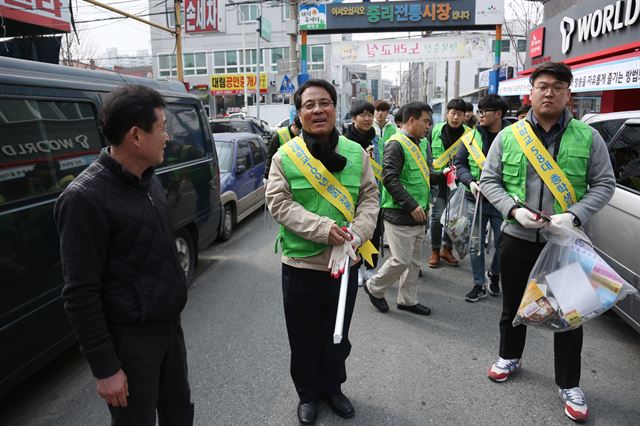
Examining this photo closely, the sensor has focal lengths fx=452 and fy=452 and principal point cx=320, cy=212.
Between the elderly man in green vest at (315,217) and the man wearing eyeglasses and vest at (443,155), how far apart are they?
2.62 meters

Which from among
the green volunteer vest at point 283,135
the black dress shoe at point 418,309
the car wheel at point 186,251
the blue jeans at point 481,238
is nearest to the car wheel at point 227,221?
the car wheel at point 186,251

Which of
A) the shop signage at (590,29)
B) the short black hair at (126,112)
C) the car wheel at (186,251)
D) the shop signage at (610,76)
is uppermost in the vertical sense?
the shop signage at (590,29)

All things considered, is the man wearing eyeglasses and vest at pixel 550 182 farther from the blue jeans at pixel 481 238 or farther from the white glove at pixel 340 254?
the blue jeans at pixel 481 238

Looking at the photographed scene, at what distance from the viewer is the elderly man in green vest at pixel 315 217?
229 cm

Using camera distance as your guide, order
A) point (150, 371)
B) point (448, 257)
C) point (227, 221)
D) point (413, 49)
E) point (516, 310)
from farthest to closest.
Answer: point (413, 49) → point (227, 221) → point (448, 257) → point (516, 310) → point (150, 371)

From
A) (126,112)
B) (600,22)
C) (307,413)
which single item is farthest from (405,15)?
(126,112)

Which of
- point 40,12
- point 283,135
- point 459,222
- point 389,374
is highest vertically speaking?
point 40,12

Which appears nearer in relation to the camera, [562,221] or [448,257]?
[562,221]

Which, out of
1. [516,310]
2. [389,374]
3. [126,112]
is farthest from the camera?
[389,374]

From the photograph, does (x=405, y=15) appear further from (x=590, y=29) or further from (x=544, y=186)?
(x=544, y=186)

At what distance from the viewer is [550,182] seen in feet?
8.34

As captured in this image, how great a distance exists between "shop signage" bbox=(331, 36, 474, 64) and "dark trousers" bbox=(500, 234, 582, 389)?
11.6 metres

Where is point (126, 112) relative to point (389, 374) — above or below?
above

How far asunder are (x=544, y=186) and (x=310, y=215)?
1.39m
